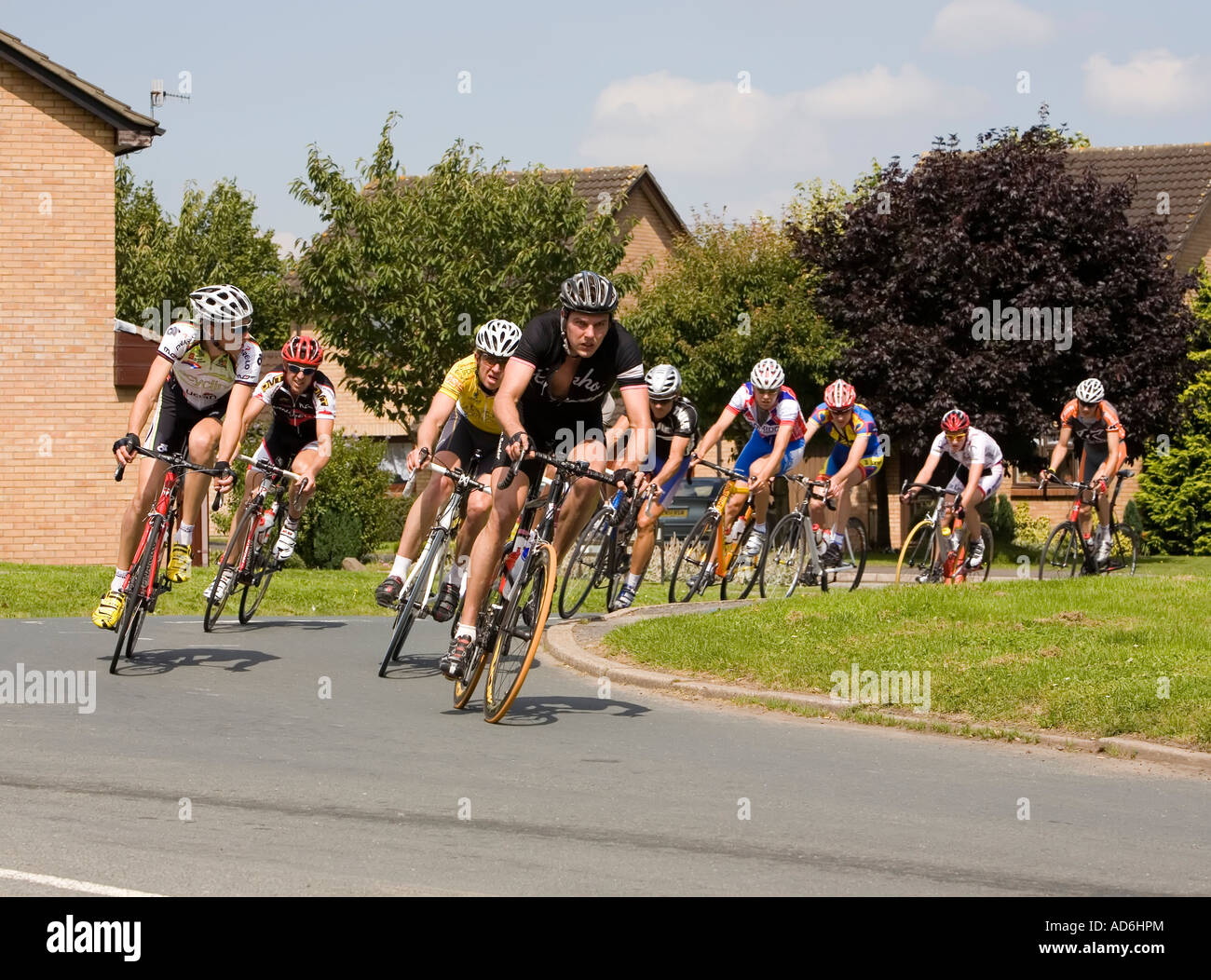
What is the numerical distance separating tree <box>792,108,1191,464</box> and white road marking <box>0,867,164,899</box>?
1097 inches

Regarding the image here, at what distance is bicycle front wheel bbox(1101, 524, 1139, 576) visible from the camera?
64.6 ft

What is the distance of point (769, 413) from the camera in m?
15.0

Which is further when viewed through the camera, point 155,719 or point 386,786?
point 155,719

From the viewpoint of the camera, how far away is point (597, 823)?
6.65m

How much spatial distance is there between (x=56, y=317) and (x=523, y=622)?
57.7 ft

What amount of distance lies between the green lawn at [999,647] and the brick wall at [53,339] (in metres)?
14.0

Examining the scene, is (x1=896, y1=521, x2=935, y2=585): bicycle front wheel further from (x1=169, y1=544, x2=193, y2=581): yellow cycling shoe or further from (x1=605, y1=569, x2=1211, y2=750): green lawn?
(x1=169, y1=544, x2=193, y2=581): yellow cycling shoe

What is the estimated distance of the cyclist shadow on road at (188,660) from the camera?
36.2 ft

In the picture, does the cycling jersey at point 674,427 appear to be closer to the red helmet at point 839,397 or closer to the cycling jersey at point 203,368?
the red helmet at point 839,397

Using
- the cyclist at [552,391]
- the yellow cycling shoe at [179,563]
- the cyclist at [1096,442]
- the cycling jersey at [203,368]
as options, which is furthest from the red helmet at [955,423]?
the yellow cycling shoe at [179,563]

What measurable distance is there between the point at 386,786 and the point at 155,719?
2260 millimetres

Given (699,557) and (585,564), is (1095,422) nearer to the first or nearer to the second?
(699,557)
